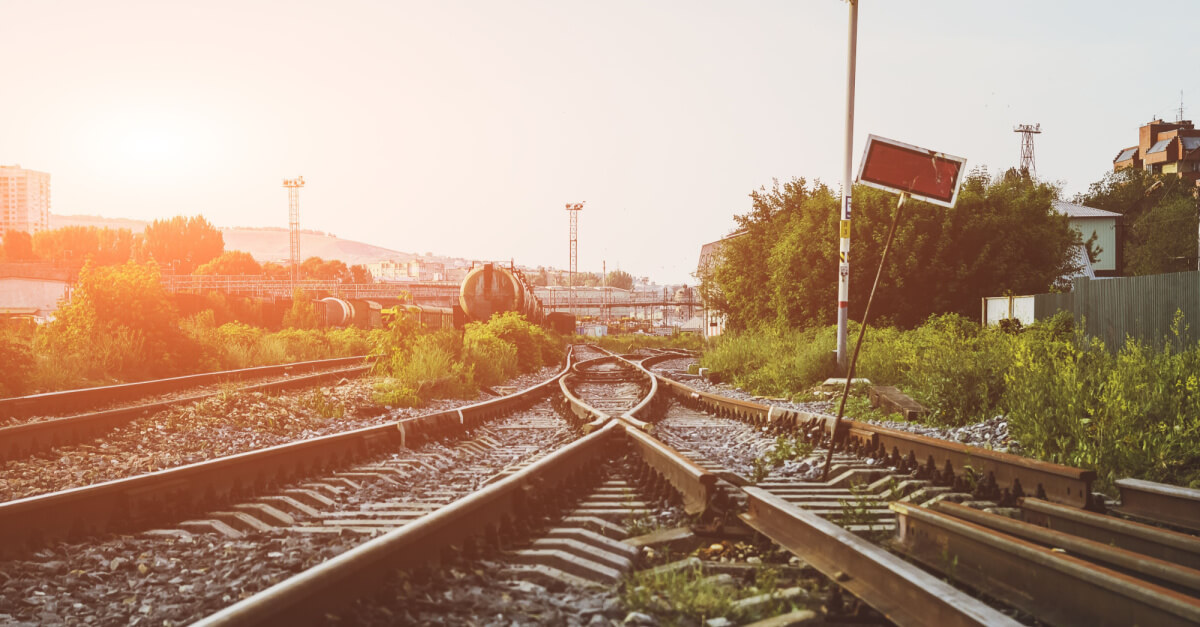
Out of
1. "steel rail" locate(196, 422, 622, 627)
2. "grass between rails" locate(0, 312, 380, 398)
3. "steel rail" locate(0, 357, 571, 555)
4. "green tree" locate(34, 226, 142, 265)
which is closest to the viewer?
"steel rail" locate(196, 422, 622, 627)

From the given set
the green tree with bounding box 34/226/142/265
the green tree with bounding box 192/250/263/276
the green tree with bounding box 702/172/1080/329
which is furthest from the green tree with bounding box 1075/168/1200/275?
the green tree with bounding box 34/226/142/265

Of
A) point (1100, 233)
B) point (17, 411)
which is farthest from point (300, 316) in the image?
point (1100, 233)

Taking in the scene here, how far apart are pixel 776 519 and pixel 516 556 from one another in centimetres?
124

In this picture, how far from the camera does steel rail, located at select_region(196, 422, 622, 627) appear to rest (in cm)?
257

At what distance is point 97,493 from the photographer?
15.0 feet

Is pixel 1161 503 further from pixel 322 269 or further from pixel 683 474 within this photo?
pixel 322 269

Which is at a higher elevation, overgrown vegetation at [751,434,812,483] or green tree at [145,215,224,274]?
green tree at [145,215,224,274]

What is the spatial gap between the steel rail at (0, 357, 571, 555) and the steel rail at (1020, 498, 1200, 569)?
463cm

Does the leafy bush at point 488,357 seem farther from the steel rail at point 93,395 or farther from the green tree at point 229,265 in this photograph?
the green tree at point 229,265

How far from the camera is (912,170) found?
19.0 feet

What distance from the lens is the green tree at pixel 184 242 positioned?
493 feet

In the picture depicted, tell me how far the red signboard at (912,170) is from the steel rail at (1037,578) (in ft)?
8.06

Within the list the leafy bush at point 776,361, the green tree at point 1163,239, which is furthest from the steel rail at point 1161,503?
the green tree at point 1163,239

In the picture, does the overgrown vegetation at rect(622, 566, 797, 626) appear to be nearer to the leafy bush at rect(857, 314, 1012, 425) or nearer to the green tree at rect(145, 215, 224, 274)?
the leafy bush at rect(857, 314, 1012, 425)
